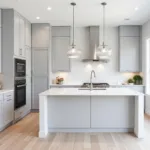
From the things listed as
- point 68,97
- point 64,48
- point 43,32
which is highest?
point 43,32

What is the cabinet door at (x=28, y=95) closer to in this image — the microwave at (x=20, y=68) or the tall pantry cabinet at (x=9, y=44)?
the microwave at (x=20, y=68)

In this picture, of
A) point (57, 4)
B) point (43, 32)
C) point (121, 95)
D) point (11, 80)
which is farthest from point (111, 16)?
point (11, 80)

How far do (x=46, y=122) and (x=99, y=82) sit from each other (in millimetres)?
3333

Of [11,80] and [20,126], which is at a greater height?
[11,80]

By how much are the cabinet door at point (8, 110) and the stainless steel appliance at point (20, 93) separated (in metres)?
0.27

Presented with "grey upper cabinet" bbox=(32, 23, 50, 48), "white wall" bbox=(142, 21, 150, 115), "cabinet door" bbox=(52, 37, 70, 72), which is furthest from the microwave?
"white wall" bbox=(142, 21, 150, 115)

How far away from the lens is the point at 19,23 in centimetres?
535

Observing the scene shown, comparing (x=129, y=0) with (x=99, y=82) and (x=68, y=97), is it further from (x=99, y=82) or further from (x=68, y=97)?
(x=99, y=82)

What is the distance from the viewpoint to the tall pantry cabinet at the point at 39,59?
642 cm

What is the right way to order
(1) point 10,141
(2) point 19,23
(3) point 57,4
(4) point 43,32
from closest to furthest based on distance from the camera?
(1) point 10,141
(3) point 57,4
(2) point 19,23
(4) point 43,32

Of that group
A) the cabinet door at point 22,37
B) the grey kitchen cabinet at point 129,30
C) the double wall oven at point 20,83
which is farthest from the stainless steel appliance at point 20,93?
the grey kitchen cabinet at point 129,30

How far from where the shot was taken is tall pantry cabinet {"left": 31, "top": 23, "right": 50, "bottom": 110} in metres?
6.42

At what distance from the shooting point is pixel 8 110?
468 centimetres

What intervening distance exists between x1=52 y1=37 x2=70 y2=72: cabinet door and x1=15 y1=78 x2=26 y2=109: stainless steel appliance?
4.74ft
